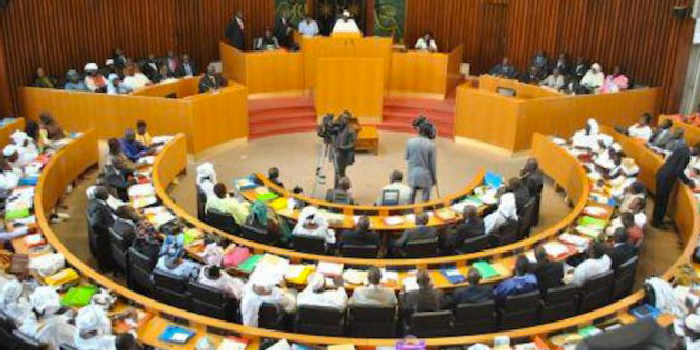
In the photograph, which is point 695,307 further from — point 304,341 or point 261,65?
point 261,65

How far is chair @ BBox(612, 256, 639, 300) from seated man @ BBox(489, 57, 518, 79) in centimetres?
925

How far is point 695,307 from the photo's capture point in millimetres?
7082

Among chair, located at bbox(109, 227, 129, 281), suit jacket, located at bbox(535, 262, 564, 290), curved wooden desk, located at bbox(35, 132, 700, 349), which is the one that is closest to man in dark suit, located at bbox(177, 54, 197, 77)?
curved wooden desk, located at bbox(35, 132, 700, 349)

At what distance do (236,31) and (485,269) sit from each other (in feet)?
38.1

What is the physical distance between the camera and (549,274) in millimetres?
7875

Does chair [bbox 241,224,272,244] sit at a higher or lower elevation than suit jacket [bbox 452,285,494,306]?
lower

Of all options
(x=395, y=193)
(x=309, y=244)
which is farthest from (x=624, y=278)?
(x=309, y=244)

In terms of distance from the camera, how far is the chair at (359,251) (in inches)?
350

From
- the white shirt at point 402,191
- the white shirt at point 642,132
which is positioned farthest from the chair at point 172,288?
the white shirt at point 642,132

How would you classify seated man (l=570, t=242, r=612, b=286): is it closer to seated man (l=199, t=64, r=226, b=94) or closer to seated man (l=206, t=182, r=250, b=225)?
seated man (l=206, t=182, r=250, b=225)

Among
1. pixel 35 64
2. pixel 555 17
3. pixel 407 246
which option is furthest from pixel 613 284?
pixel 35 64

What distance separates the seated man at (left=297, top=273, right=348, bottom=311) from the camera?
729 cm

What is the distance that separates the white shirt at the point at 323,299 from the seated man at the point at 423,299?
652mm

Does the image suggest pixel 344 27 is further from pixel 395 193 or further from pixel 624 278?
pixel 624 278
